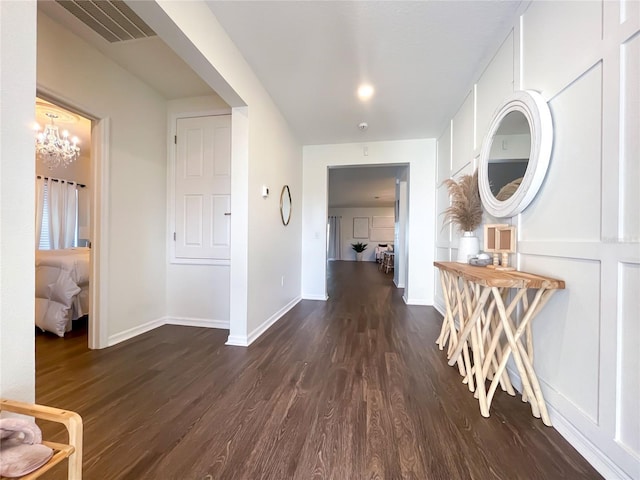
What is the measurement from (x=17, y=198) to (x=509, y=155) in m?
2.42

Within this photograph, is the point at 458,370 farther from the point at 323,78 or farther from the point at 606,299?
the point at 323,78

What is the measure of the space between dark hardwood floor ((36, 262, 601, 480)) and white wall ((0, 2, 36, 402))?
0.58m

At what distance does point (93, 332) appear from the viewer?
7.16 feet

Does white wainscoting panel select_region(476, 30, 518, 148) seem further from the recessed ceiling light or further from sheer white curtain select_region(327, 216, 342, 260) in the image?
sheer white curtain select_region(327, 216, 342, 260)

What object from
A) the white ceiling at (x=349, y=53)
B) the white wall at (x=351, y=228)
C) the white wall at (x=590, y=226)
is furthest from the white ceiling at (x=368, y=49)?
the white wall at (x=351, y=228)

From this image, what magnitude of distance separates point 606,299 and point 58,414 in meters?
1.88

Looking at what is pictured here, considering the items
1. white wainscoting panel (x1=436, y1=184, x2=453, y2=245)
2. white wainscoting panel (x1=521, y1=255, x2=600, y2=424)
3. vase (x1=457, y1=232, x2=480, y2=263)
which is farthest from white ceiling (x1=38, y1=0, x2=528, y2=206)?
white wainscoting panel (x1=521, y1=255, x2=600, y2=424)

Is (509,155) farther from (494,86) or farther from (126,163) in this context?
(126,163)

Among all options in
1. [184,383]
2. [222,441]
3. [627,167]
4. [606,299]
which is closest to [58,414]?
[222,441]

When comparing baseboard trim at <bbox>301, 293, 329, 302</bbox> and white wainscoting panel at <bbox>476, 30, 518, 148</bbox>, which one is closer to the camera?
white wainscoting panel at <bbox>476, 30, 518, 148</bbox>

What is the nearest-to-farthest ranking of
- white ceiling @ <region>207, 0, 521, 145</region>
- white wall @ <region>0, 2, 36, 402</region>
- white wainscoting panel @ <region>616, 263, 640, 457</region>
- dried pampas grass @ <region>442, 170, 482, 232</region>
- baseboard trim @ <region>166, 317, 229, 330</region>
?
white wall @ <region>0, 2, 36, 402</region>
white wainscoting panel @ <region>616, 263, 640, 457</region>
white ceiling @ <region>207, 0, 521, 145</region>
dried pampas grass @ <region>442, 170, 482, 232</region>
baseboard trim @ <region>166, 317, 229, 330</region>

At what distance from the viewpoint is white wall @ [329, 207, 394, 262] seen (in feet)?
37.2

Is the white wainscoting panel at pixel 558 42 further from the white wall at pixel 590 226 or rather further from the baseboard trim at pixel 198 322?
the baseboard trim at pixel 198 322

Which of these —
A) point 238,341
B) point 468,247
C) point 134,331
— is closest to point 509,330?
point 468,247
